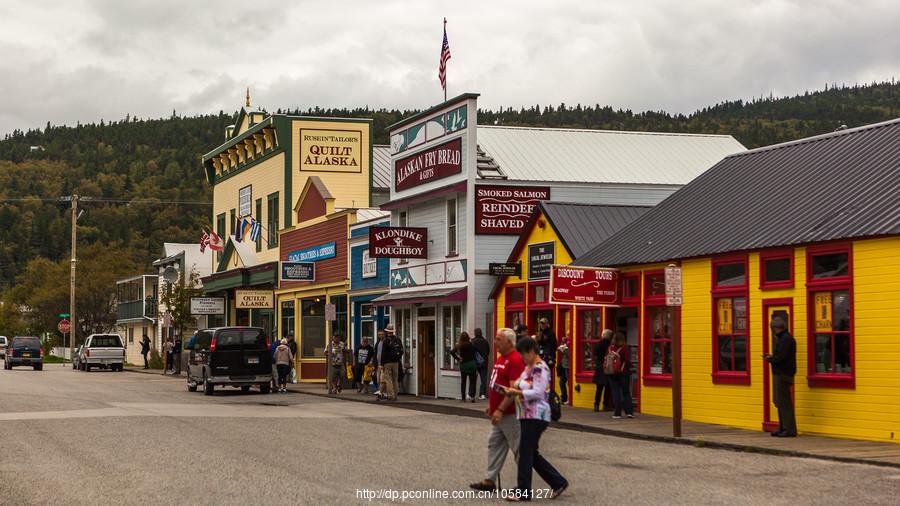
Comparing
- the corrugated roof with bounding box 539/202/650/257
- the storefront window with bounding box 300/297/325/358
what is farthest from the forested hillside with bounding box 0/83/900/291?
the corrugated roof with bounding box 539/202/650/257

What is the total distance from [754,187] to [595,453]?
9.36 metres

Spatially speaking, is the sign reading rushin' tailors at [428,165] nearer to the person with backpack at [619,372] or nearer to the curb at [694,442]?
the curb at [694,442]

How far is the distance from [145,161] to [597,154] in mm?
101394

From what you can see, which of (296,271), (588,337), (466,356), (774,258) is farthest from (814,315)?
(296,271)

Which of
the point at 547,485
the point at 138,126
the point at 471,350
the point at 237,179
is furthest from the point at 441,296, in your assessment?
the point at 138,126

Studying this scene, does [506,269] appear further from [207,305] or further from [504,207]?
[207,305]

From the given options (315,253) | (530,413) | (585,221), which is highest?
(315,253)

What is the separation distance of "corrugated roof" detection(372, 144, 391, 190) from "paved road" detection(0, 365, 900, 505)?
24.0 metres

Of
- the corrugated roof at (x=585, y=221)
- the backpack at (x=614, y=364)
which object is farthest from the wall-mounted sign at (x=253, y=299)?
the backpack at (x=614, y=364)

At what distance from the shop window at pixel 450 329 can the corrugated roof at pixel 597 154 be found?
12.8ft

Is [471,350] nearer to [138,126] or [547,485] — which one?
[547,485]

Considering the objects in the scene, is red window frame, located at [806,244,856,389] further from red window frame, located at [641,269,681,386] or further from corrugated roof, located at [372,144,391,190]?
corrugated roof, located at [372,144,391,190]

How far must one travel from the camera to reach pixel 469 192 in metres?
31.0

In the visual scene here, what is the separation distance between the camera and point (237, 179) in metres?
55.3
